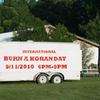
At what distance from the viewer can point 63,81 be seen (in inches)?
1371

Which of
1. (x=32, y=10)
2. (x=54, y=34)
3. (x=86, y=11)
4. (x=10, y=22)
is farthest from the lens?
(x=32, y=10)

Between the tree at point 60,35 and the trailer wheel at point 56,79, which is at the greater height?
the tree at point 60,35

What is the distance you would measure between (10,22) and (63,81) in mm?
46277

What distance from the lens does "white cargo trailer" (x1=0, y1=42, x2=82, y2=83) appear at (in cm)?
3262

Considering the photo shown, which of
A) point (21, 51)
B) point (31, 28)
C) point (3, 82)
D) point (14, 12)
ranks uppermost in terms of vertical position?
point (14, 12)

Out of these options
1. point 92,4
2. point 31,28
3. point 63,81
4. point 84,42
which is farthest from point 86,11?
point 63,81

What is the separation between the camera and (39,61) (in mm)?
33469

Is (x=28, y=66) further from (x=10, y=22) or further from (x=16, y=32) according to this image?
(x=10, y=22)

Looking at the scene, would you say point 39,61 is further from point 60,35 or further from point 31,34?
point 60,35

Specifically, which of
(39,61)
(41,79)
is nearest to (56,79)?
(41,79)

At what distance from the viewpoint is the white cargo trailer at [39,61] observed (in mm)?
32625

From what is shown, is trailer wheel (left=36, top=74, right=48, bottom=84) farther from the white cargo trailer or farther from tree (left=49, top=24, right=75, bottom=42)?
tree (left=49, top=24, right=75, bottom=42)

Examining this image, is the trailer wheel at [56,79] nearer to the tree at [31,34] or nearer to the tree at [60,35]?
the tree at [31,34]

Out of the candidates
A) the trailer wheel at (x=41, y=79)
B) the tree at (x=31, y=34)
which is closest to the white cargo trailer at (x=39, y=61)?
the trailer wheel at (x=41, y=79)
